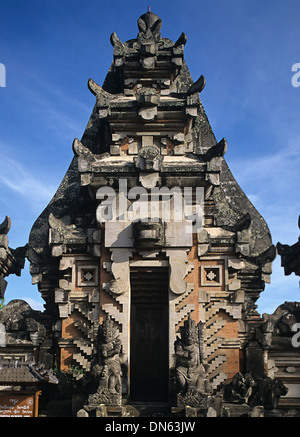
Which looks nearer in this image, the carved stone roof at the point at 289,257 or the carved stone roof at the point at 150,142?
the carved stone roof at the point at 150,142

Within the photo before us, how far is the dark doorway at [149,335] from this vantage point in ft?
59.4

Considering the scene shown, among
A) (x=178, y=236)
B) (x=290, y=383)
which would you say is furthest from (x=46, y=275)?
(x=290, y=383)

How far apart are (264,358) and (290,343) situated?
1036 millimetres

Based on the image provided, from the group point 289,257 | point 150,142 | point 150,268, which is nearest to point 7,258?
point 150,268

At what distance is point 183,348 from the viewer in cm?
1531
